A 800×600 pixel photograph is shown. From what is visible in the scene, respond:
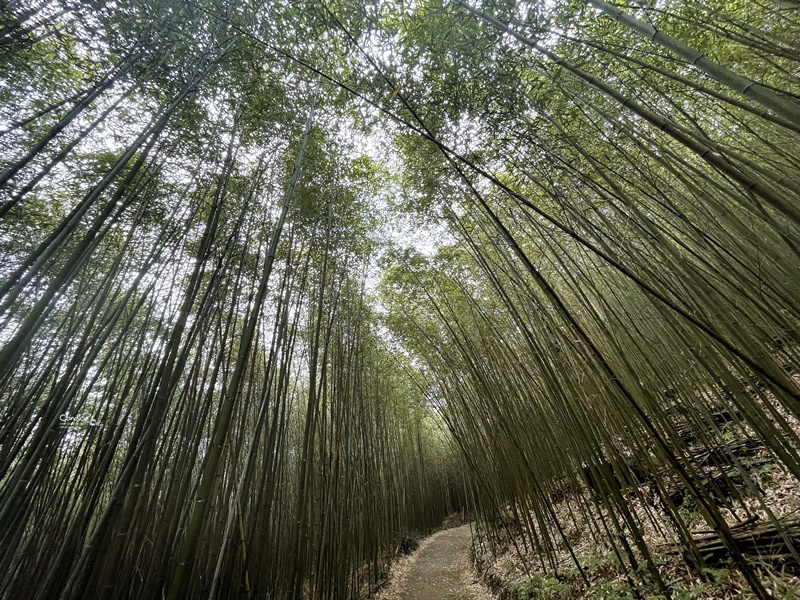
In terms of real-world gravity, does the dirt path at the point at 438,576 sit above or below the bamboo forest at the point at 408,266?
below

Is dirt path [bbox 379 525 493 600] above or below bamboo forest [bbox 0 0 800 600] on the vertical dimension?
below

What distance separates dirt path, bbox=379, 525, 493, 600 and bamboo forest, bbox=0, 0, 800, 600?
17 centimetres

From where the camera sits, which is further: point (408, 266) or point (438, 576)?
point (438, 576)

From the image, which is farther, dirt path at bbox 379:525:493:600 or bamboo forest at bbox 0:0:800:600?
dirt path at bbox 379:525:493:600

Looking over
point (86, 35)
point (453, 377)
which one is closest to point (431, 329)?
point (453, 377)

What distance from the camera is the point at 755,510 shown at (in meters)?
1.91

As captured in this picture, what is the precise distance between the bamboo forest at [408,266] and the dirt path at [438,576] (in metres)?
0.17

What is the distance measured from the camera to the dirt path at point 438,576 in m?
4.33

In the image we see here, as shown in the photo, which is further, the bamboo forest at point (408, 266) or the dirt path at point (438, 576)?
the dirt path at point (438, 576)

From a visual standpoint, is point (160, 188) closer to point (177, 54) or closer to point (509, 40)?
point (177, 54)

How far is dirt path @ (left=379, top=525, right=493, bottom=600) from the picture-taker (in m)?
4.33

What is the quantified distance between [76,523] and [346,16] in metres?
→ 3.67

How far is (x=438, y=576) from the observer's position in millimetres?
5242

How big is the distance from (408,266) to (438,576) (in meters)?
4.91
